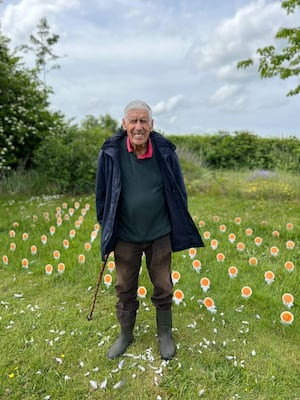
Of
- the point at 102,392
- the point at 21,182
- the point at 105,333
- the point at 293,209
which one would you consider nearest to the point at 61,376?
the point at 102,392

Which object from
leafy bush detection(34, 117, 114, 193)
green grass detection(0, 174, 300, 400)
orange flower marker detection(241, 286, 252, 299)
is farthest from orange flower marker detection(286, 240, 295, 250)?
leafy bush detection(34, 117, 114, 193)

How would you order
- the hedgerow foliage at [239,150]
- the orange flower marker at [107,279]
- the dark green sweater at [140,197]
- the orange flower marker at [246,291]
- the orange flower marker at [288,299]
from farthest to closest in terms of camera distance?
1. the hedgerow foliage at [239,150]
2. the orange flower marker at [107,279]
3. the orange flower marker at [246,291]
4. the orange flower marker at [288,299]
5. the dark green sweater at [140,197]

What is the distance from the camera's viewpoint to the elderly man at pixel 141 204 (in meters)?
2.49

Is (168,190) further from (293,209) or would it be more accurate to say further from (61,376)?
(293,209)

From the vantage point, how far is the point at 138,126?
239 cm

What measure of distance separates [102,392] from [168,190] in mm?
1454

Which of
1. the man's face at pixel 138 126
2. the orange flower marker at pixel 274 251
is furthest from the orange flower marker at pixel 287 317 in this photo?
the man's face at pixel 138 126

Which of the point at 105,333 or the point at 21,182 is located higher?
the point at 21,182

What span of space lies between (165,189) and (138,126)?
18.9 inches

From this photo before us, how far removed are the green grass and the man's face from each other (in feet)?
5.45

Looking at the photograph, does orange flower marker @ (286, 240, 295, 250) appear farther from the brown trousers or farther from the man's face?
the man's face

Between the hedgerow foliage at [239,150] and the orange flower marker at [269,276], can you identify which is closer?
the orange flower marker at [269,276]

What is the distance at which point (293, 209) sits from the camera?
276 inches

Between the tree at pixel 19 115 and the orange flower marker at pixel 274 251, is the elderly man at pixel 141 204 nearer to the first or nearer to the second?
the orange flower marker at pixel 274 251
